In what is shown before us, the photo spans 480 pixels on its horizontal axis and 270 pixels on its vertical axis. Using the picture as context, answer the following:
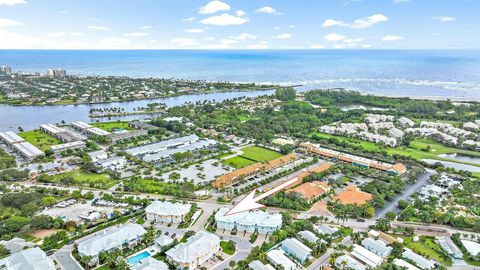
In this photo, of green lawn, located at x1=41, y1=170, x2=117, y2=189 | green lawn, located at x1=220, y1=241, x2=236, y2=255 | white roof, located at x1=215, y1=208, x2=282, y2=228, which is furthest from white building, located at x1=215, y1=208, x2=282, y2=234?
green lawn, located at x1=41, y1=170, x2=117, y2=189

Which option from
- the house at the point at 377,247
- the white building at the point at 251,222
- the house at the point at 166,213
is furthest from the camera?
the house at the point at 166,213

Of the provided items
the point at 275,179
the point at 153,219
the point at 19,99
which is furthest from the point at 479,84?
the point at 19,99

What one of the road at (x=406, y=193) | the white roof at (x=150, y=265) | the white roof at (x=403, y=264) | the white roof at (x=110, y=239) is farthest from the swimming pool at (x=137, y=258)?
the road at (x=406, y=193)

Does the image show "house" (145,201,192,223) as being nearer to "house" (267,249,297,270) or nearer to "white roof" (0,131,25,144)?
"house" (267,249,297,270)

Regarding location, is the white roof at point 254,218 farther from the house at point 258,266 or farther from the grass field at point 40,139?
the grass field at point 40,139

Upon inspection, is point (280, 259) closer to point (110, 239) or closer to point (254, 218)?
point (254, 218)

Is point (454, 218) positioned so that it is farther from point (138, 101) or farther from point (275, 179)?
point (138, 101)

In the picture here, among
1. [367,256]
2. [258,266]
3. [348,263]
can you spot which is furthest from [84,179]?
[367,256]
